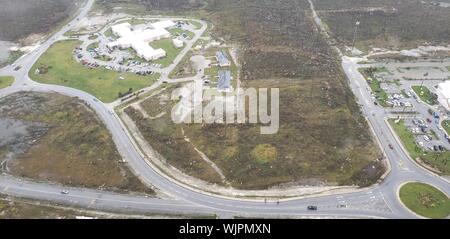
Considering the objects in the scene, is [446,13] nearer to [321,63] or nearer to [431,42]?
[431,42]

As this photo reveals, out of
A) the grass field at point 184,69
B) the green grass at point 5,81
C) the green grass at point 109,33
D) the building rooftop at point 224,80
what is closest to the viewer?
the building rooftop at point 224,80

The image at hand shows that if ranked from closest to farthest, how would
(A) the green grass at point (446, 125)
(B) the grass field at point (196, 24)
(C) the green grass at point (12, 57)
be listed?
(A) the green grass at point (446, 125)
(C) the green grass at point (12, 57)
(B) the grass field at point (196, 24)

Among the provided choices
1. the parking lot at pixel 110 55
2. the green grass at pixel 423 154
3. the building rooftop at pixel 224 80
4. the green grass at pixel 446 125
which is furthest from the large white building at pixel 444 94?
the parking lot at pixel 110 55

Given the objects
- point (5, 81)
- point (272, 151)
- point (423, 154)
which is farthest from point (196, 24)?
point (423, 154)

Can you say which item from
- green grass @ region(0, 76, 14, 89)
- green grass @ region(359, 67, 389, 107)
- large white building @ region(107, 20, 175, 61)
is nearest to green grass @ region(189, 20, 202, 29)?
large white building @ region(107, 20, 175, 61)

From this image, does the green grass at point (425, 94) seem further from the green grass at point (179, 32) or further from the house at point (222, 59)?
the green grass at point (179, 32)

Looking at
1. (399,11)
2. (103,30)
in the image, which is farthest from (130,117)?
(399,11)
